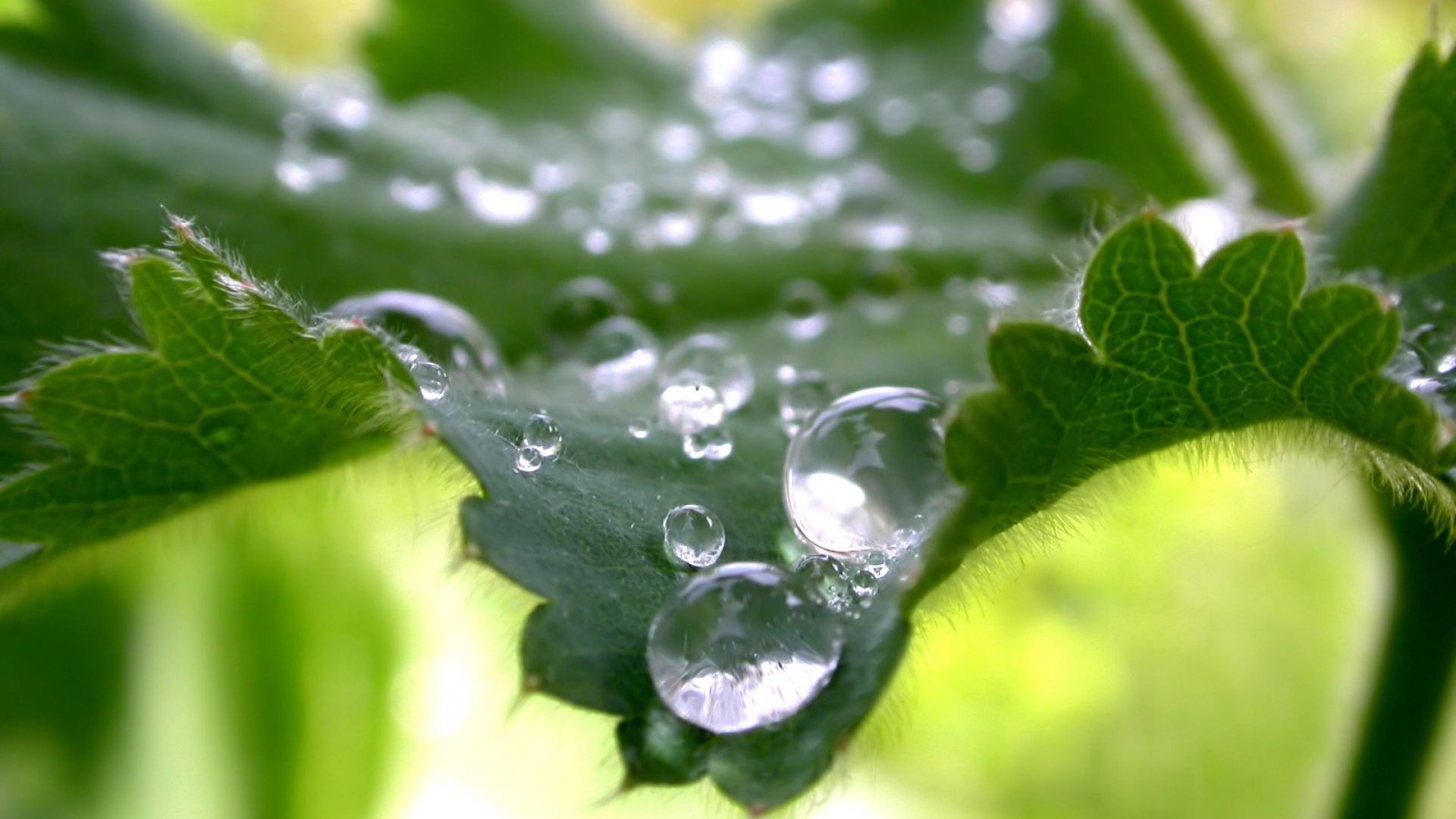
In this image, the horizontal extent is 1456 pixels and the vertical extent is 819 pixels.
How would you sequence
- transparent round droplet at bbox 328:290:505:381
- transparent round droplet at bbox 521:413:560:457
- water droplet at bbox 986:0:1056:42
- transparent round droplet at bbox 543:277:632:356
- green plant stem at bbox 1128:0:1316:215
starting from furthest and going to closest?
water droplet at bbox 986:0:1056:42 < green plant stem at bbox 1128:0:1316:215 < transparent round droplet at bbox 543:277:632:356 < transparent round droplet at bbox 328:290:505:381 < transparent round droplet at bbox 521:413:560:457

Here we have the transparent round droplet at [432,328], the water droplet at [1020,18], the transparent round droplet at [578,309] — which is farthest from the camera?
the water droplet at [1020,18]

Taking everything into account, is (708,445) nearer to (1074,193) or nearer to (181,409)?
(181,409)

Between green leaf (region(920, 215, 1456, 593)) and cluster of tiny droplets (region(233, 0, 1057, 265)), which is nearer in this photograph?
green leaf (region(920, 215, 1456, 593))

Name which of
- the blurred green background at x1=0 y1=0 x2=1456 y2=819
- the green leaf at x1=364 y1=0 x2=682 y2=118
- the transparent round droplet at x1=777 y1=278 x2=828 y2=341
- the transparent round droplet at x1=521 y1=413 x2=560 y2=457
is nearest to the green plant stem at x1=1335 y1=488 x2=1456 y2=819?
the blurred green background at x1=0 y1=0 x2=1456 y2=819

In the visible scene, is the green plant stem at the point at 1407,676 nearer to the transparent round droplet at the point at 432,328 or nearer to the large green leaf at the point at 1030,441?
the large green leaf at the point at 1030,441

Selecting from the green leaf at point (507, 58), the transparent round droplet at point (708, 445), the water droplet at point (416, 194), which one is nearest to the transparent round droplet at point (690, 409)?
the transparent round droplet at point (708, 445)

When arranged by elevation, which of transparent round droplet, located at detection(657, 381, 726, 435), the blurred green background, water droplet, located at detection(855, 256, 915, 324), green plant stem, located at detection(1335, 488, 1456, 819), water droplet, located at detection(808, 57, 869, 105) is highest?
water droplet, located at detection(808, 57, 869, 105)

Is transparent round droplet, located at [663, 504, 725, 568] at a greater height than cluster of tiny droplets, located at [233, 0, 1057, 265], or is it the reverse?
cluster of tiny droplets, located at [233, 0, 1057, 265]

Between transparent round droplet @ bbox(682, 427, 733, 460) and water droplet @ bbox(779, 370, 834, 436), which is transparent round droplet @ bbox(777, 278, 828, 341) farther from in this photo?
transparent round droplet @ bbox(682, 427, 733, 460)

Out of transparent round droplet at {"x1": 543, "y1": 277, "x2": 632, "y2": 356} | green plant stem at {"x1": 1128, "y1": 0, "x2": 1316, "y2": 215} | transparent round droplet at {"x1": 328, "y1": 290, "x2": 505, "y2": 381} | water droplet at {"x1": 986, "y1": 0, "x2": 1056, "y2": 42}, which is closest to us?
transparent round droplet at {"x1": 328, "y1": 290, "x2": 505, "y2": 381}
